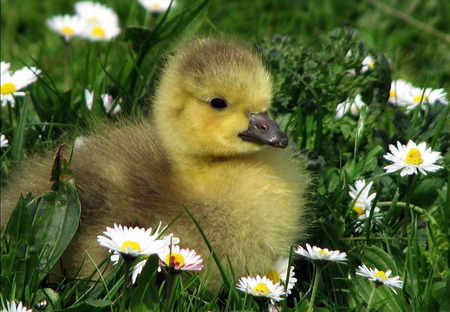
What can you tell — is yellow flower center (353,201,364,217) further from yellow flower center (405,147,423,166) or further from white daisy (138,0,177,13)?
white daisy (138,0,177,13)

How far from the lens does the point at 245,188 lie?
→ 247 centimetres

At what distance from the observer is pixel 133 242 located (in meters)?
2.09

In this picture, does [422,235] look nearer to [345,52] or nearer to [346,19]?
[345,52]

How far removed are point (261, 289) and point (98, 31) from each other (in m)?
2.45

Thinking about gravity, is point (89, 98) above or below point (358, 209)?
above

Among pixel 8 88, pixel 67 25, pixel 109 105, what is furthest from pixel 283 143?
pixel 67 25

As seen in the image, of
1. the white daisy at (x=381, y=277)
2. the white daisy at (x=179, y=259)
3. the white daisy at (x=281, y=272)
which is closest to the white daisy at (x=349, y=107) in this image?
the white daisy at (x=281, y=272)

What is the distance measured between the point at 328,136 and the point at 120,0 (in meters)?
2.21

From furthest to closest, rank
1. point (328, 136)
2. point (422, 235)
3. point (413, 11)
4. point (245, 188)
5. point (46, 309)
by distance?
1. point (413, 11)
2. point (328, 136)
3. point (422, 235)
4. point (245, 188)
5. point (46, 309)

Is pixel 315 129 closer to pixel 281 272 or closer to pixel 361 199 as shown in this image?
pixel 361 199

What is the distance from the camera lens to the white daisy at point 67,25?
4133mm

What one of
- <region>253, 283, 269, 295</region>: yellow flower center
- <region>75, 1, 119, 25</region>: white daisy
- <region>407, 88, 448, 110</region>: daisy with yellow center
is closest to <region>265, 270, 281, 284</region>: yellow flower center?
<region>253, 283, 269, 295</region>: yellow flower center

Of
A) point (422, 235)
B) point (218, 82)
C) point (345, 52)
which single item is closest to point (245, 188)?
A: point (218, 82)

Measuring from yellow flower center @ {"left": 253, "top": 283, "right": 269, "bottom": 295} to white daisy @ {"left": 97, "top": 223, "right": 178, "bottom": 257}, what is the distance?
0.29 meters
